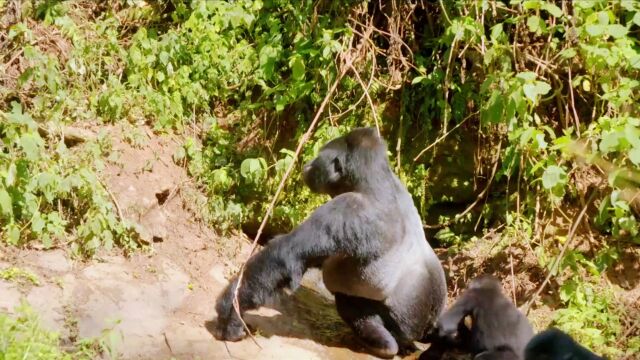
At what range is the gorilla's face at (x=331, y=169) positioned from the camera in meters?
5.03

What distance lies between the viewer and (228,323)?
15.4 feet

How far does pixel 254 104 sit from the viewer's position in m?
6.66

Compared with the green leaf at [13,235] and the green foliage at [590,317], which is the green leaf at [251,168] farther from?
the green foliage at [590,317]

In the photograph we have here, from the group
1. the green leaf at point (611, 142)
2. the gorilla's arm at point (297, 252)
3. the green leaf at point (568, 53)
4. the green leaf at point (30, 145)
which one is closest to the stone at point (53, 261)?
the green leaf at point (30, 145)

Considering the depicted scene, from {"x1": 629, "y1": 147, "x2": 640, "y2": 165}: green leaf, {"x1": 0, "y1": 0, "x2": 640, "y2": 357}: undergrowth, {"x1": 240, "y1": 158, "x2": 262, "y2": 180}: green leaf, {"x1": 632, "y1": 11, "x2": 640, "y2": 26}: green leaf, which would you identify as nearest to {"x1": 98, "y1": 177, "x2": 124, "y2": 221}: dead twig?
{"x1": 0, "y1": 0, "x2": 640, "y2": 357}: undergrowth

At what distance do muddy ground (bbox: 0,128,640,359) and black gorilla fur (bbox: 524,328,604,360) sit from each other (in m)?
1.33

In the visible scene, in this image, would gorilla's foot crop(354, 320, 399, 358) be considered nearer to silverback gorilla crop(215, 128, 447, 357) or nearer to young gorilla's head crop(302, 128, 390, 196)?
silverback gorilla crop(215, 128, 447, 357)

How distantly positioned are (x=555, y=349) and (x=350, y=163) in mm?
1776

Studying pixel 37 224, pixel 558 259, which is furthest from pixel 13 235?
pixel 558 259

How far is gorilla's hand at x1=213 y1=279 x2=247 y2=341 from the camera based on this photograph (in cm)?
468

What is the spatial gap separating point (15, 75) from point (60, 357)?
3077 mm

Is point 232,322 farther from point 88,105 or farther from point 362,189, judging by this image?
point 88,105

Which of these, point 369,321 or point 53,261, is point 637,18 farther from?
A: point 53,261

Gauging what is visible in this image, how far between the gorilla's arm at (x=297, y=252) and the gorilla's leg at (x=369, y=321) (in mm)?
431
